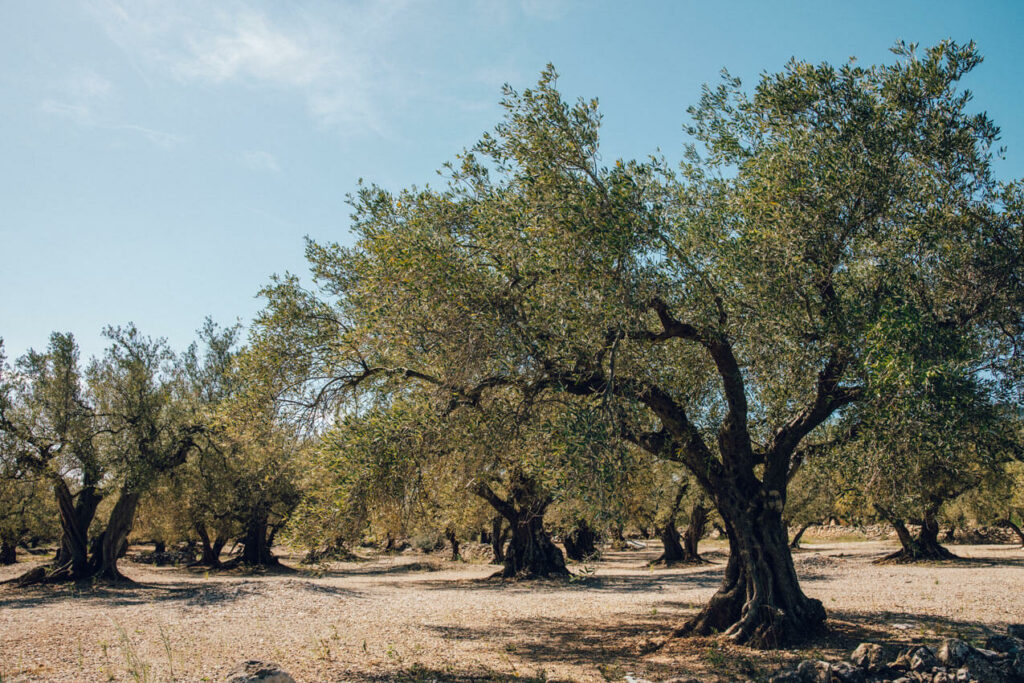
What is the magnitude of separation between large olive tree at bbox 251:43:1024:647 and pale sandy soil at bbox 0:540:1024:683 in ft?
8.24

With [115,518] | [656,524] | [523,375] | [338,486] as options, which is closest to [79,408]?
[115,518]

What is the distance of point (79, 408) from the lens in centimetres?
2445

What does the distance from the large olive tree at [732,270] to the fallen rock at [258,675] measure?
4.40 metres

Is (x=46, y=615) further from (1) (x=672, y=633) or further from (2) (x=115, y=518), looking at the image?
(1) (x=672, y=633)

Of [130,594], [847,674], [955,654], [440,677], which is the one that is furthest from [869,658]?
[130,594]

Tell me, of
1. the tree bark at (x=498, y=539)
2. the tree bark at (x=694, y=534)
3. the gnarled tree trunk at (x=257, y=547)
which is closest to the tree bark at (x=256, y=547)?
the gnarled tree trunk at (x=257, y=547)

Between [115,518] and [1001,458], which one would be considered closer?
[1001,458]

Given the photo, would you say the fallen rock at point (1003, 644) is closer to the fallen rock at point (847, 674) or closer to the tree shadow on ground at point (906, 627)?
the tree shadow on ground at point (906, 627)

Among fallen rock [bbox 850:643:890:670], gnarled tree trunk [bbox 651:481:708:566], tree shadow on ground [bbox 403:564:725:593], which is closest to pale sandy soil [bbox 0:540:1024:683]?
tree shadow on ground [bbox 403:564:725:593]

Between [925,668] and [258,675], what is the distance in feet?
28.0

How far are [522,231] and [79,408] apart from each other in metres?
22.6

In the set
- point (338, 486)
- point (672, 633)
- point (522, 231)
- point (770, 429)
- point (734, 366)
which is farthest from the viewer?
point (770, 429)

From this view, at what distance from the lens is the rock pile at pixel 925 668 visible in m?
8.25

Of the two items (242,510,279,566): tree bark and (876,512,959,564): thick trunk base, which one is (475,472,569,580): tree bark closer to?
(876,512,959,564): thick trunk base
